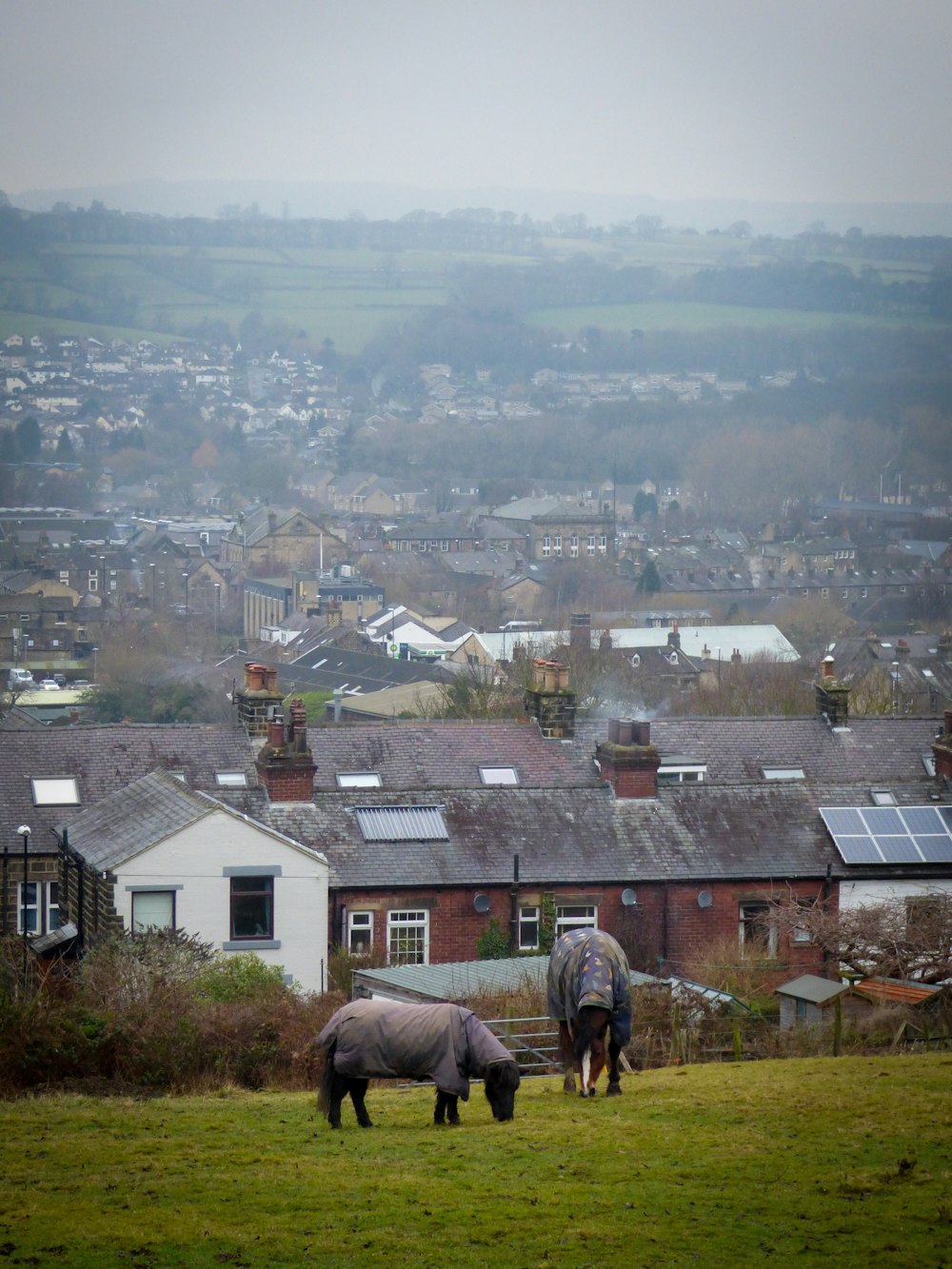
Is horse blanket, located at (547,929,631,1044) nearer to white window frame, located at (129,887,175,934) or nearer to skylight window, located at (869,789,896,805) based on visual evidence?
white window frame, located at (129,887,175,934)

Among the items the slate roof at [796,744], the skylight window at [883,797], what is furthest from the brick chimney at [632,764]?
the skylight window at [883,797]

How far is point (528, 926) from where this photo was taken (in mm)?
34375

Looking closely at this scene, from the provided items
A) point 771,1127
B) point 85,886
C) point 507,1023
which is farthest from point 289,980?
point 771,1127

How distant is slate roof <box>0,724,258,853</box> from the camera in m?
37.9

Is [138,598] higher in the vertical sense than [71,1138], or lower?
higher

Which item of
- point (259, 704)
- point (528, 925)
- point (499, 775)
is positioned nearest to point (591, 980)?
A: point (528, 925)

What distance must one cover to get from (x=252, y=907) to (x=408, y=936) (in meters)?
2.99

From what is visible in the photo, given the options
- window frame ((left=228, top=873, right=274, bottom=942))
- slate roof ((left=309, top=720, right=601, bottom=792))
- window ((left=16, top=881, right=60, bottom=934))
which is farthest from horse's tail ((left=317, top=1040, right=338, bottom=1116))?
slate roof ((left=309, top=720, right=601, bottom=792))

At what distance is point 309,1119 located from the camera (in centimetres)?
1773

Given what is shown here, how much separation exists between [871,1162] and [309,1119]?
5.57m

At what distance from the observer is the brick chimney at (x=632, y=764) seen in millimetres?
36469

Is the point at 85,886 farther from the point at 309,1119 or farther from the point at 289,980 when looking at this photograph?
the point at 309,1119

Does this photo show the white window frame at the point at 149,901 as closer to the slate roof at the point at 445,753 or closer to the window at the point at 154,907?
the window at the point at 154,907

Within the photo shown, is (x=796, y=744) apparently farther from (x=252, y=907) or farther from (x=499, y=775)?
(x=252, y=907)
